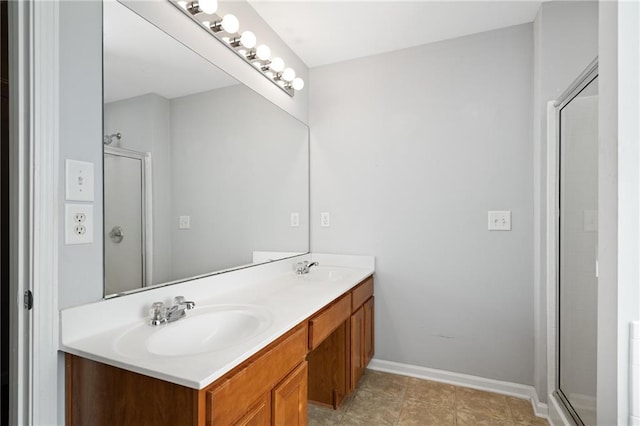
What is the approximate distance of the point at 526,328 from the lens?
1.87 m

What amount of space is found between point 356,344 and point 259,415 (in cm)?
97

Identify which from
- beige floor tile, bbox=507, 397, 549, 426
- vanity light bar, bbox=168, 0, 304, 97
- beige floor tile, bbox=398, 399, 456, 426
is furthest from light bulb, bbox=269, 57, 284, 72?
beige floor tile, bbox=507, 397, 549, 426

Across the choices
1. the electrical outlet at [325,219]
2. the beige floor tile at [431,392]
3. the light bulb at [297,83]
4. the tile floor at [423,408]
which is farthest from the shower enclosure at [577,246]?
the light bulb at [297,83]

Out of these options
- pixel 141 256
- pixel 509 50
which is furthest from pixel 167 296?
pixel 509 50

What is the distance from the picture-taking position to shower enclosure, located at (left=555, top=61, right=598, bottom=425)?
1.32 meters

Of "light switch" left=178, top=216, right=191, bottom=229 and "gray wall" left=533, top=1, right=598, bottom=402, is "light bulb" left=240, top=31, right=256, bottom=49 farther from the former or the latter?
"gray wall" left=533, top=1, right=598, bottom=402

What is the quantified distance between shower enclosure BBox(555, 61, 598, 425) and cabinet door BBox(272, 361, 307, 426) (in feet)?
3.93

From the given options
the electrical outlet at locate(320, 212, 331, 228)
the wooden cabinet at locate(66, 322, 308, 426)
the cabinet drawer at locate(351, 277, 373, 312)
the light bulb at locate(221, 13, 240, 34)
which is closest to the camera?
the wooden cabinet at locate(66, 322, 308, 426)

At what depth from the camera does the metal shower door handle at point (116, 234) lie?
3.49ft

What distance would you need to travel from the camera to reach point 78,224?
3.13ft

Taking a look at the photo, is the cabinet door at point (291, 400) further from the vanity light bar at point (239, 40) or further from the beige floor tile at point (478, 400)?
the vanity light bar at point (239, 40)

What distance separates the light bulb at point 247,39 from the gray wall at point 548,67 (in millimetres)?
1593

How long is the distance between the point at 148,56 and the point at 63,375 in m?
1.15
